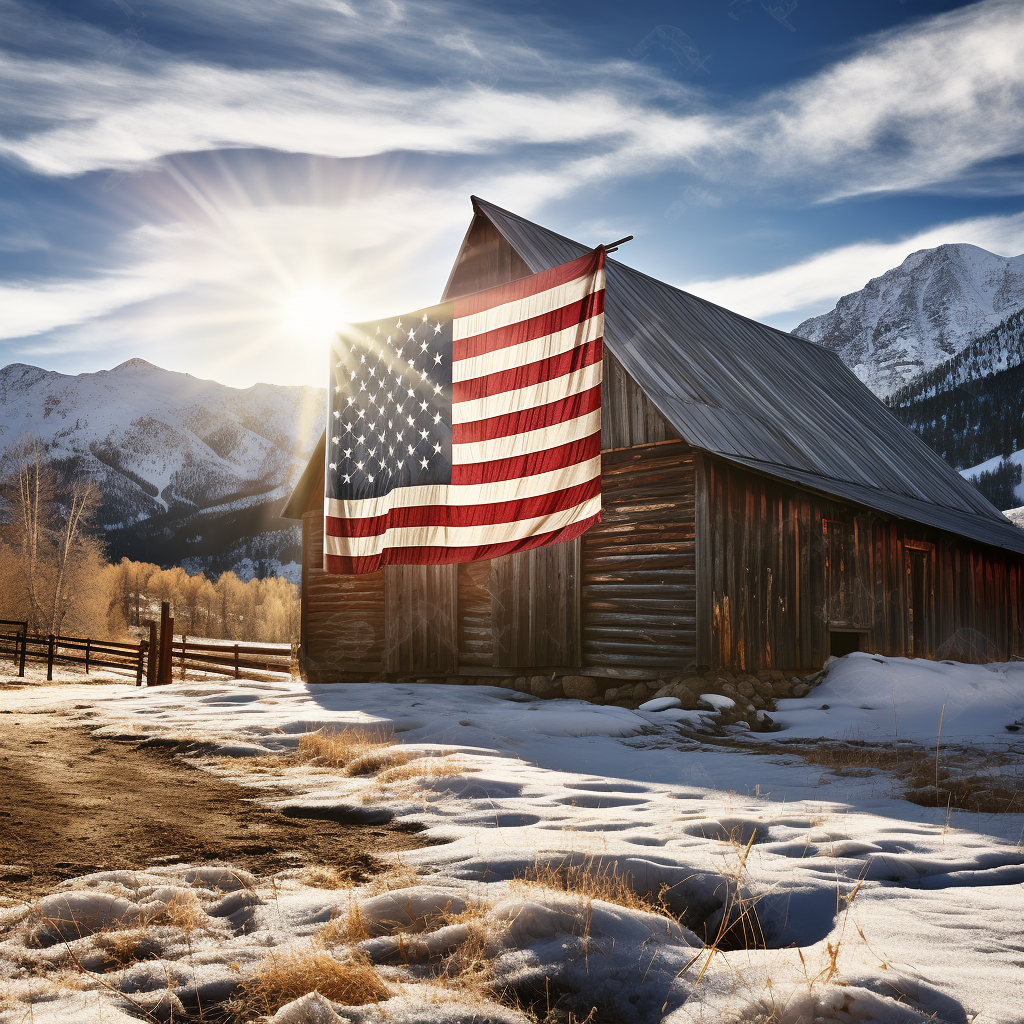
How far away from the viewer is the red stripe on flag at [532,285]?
891 cm

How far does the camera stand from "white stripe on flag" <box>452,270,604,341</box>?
8930mm

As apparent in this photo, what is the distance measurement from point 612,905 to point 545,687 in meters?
10.2

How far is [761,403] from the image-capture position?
16.8 m

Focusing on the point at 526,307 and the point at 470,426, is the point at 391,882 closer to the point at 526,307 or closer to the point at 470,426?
the point at 470,426

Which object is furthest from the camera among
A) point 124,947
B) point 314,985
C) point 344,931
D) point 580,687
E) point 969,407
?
point 969,407

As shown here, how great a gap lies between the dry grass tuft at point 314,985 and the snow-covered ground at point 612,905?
91 mm

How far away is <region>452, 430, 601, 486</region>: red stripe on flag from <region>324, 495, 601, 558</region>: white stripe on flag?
0.53 metres

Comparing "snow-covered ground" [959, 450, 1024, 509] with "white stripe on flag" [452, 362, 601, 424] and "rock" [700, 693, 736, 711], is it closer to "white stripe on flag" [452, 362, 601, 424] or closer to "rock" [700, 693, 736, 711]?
"rock" [700, 693, 736, 711]

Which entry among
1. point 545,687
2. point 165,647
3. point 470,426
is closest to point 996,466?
point 545,687

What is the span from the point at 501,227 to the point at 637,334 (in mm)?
3424

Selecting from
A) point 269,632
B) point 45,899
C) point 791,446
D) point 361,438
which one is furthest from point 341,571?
point 269,632

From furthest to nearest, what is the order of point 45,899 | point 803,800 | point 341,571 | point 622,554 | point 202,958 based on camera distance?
point 622,554
point 341,571
point 803,800
point 45,899
point 202,958

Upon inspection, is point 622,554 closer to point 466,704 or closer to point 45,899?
point 466,704

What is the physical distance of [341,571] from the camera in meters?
11.6
